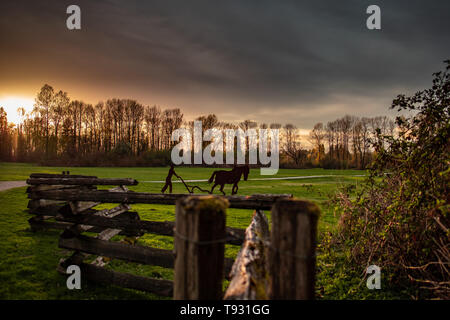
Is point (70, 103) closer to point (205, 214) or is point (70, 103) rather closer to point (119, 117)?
point (119, 117)

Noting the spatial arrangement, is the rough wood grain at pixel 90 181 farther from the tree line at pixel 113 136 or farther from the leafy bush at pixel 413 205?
the tree line at pixel 113 136

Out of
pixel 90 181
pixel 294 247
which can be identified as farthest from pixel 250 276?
pixel 90 181

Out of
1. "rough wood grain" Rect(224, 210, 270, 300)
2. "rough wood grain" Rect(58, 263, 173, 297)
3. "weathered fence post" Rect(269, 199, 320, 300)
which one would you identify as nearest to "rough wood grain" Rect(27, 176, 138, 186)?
"rough wood grain" Rect(58, 263, 173, 297)

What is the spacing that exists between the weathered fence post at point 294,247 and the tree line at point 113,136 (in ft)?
152

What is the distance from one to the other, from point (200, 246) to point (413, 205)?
3.67 metres

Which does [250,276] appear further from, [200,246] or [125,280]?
[125,280]

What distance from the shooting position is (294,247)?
66.4 inches

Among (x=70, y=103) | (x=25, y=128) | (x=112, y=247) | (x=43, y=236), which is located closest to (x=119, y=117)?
(x=70, y=103)

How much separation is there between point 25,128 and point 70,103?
66.4 feet

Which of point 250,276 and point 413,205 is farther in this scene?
point 413,205

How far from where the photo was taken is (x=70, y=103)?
57.2 meters

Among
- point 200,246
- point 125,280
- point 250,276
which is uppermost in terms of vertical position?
point 200,246

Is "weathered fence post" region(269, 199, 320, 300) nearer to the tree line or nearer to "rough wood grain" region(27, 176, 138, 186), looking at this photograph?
"rough wood grain" region(27, 176, 138, 186)
